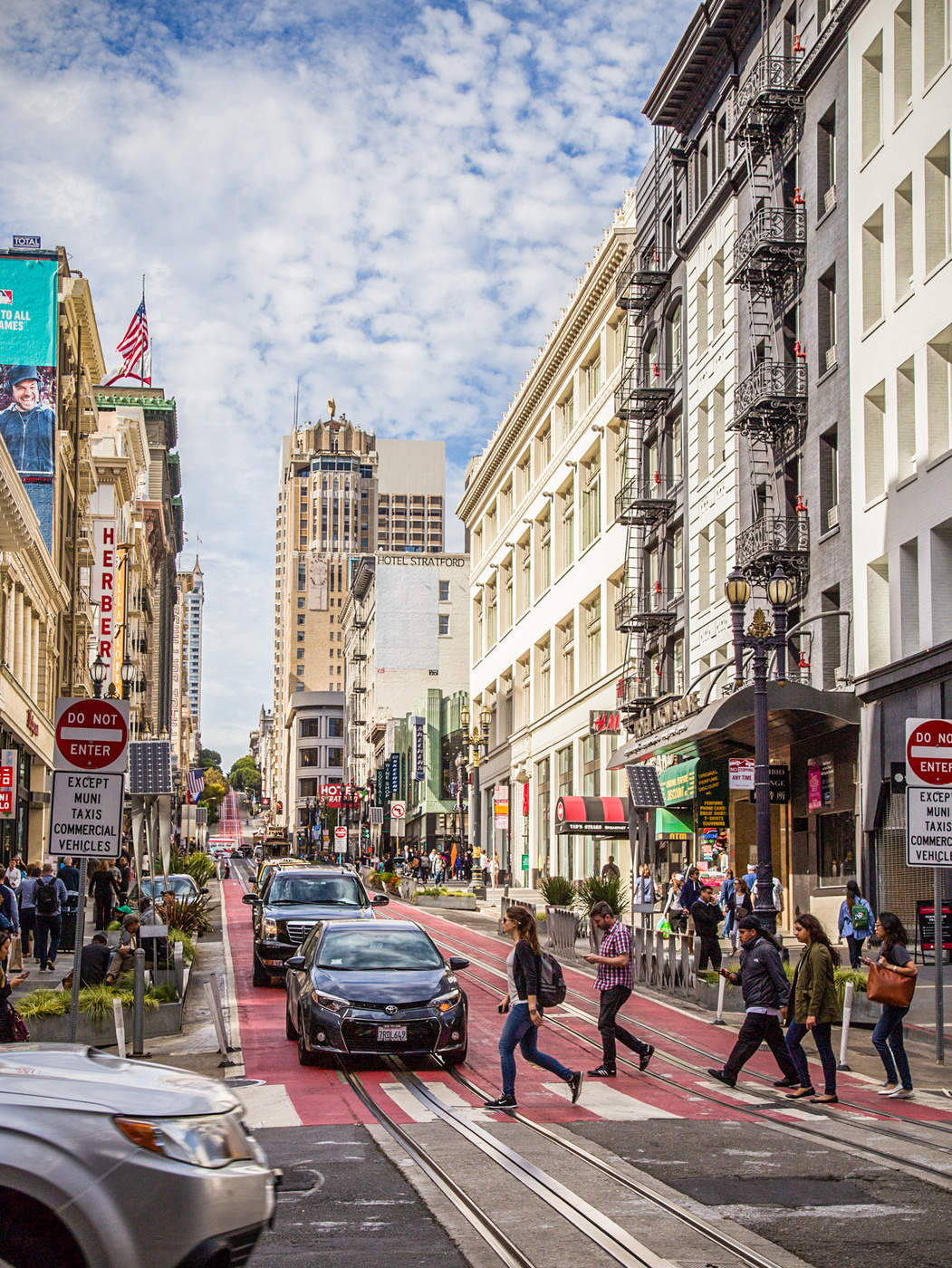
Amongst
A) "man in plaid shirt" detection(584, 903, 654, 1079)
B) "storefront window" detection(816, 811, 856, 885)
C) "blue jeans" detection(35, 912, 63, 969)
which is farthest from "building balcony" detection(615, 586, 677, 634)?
"man in plaid shirt" detection(584, 903, 654, 1079)

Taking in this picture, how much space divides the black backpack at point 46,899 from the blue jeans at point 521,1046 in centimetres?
1437

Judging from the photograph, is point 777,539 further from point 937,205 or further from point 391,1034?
point 391,1034

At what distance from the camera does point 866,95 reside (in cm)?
3456

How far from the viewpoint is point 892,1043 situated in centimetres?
1441

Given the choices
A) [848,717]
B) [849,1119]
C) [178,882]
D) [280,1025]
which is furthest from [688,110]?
[849,1119]

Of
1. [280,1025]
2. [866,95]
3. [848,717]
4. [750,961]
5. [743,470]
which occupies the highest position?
[866,95]

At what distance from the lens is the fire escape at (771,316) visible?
3753cm

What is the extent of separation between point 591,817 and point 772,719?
50.2ft

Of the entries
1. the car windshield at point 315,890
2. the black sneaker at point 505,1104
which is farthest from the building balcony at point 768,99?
the black sneaker at point 505,1104

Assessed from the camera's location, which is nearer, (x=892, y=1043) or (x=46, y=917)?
(x=892, y=1043)

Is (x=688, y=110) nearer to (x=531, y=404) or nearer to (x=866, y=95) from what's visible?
(x=866, y=95)

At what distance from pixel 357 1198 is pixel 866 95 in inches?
1221

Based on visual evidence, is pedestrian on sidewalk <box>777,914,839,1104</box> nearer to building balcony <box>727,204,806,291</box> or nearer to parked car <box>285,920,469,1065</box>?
parked car <box>285,920,469,1065</box>

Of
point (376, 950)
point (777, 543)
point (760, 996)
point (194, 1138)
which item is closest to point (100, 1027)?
point (376, 950)
